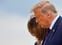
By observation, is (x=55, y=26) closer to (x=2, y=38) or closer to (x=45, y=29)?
(x=45, y=29)

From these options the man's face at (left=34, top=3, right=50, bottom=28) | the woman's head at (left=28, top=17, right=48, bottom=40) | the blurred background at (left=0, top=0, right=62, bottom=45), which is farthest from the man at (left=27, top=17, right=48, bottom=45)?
the blurred background at (left=0, top=0, right=62, bottom=45)

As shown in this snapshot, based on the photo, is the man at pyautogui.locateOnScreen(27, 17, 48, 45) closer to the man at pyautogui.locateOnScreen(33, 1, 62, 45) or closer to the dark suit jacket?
the man at pyautogui.locateOnScreen(33, 1, 62, 45)

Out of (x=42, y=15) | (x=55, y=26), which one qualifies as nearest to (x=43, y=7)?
(x=42, y=15)

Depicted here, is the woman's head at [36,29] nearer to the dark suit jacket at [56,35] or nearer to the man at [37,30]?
the man at [37,30]

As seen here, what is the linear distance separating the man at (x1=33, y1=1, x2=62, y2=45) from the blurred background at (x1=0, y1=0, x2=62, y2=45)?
2.20 ft

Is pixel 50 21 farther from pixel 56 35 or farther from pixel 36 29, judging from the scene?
pixel 36 29

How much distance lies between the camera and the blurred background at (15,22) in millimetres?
1988

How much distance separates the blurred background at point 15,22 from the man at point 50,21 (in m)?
0.67

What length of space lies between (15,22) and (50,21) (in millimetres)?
832

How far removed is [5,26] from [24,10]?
288 mm

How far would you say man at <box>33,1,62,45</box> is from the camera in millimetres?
1172

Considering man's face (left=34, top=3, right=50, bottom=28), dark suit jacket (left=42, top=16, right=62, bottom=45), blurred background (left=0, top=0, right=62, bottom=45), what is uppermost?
blurred background (left=0, top=0, right=62, bottom=45)

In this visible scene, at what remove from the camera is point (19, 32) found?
6.61ft

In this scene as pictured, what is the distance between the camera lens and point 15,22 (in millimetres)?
2031
